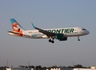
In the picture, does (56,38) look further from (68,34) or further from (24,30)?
(24,30)

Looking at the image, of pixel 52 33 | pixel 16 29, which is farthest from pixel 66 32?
pixel 16 29

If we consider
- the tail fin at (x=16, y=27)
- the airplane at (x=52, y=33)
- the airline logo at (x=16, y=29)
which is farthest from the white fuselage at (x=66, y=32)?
the tail fin at (x=16, y=27)

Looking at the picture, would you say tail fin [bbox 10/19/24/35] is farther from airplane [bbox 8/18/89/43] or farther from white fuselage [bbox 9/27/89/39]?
white fuselage [bbox 9/27/89/39]

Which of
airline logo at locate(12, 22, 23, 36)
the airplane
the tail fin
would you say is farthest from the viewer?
the tail fin

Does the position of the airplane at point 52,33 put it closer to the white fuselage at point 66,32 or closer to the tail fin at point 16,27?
the white fuselage at point 66,32

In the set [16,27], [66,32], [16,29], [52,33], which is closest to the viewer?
[66,32]

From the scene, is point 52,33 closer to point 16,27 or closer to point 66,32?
point 66,32

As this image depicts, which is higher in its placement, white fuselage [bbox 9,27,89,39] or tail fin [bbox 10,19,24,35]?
tail fin [bbox 10,19,24,35]

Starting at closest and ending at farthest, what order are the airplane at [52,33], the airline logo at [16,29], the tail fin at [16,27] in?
1. the airplane at [52,33]
2. the airline logo at [16,29]
3. the tail fin at [16,27]

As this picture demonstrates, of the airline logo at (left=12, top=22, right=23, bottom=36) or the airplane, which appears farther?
the airline logo at (left=12, top=22, right=23, bottom=36)

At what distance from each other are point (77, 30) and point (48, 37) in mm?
10218

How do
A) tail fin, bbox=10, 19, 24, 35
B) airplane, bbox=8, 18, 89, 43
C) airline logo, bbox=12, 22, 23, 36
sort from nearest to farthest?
airplane, bbox=8, 18, 89, 43 → airline logo, bbox=12, 22, 23, 36 → tail fin, bbox=10, 19, 24, 35

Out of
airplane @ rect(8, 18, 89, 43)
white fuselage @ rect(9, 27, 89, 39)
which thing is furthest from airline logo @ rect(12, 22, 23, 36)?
white fuselage @ rect(9, 27, 89, 39)

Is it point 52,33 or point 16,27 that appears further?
point 16,27
